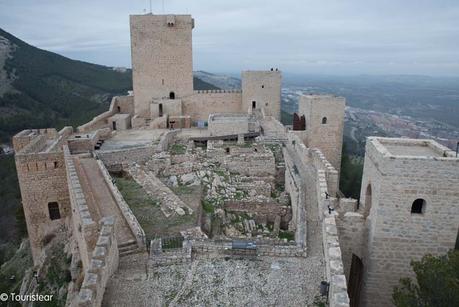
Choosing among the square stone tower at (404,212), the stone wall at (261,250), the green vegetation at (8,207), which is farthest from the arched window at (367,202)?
the green vegetation at (8,207)

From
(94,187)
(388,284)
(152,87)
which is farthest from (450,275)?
(152,87)

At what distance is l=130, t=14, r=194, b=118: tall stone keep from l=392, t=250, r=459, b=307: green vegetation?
21.1m

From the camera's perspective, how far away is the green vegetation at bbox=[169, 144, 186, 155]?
1839 cm

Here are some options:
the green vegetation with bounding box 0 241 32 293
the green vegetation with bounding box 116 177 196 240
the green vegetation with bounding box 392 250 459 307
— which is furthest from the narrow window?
the green vegetation with bounding box 392 250 459 307

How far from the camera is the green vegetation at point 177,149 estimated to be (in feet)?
60.3

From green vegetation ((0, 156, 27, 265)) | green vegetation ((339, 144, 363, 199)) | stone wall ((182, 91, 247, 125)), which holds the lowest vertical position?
green vegetation ((0, 156, 27, 265))

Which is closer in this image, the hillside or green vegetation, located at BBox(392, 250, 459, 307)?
green vegetation, located at BBox(392, 250, 459, 307)

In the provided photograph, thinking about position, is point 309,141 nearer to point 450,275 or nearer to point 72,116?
point 450,275

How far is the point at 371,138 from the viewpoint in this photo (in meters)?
9.61

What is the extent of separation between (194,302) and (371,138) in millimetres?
6205

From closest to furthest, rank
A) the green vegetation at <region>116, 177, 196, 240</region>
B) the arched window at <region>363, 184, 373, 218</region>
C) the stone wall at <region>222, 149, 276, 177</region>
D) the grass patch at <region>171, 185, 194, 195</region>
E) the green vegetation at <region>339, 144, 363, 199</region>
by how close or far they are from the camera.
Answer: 1. the arched window at <region>363, 184, 373, 218</region>
2. the green vegetation at <region>116, 177, 196, 240</region>
3. the grass patch at <region>171, 185, 194, 195</region>
4. the stone wall at <region>222, 149, 276, 177</region>
5. the green vegetation at <region>339, 144, 363, 199</region>

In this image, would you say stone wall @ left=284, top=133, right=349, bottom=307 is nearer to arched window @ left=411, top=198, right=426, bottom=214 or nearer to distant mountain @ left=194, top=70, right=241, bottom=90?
arched window @ left=411, top=198, right=426, bottom=214

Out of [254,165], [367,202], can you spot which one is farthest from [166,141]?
[367,202]

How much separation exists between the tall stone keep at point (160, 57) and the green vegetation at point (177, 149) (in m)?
7.10
